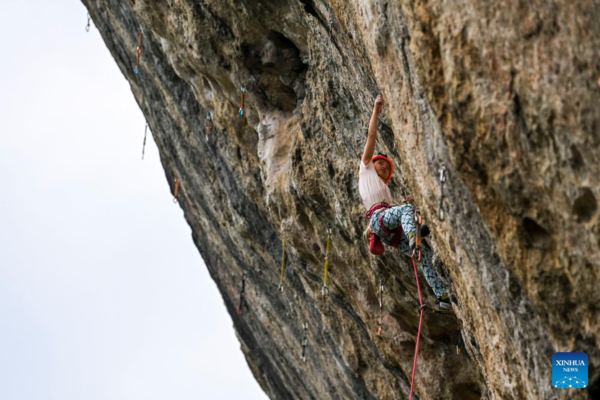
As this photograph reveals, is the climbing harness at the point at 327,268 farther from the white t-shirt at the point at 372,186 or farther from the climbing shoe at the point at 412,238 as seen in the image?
the climbing shoe at the point at 412,238

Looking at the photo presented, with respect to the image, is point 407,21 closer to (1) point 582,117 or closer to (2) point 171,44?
(1) point 582,117

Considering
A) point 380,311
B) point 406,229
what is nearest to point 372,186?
point 406,229

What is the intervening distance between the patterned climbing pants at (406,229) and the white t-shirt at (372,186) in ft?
0.53

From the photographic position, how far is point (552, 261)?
13.5ft

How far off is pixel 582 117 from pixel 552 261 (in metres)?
0.85

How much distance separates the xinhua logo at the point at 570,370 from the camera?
167 inches

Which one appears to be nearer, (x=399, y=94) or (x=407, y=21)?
(x=407, y=21)

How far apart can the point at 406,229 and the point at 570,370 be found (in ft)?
6.74

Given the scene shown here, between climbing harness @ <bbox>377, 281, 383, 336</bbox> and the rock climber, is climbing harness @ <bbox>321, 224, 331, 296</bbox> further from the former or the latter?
the rock climber

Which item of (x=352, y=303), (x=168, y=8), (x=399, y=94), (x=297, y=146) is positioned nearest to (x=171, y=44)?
(x=168, y=8)

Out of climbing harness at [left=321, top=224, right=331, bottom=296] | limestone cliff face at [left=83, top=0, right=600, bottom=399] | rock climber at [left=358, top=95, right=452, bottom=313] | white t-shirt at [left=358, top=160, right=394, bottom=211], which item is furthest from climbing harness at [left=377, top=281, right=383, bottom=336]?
white t-shirt at [left=358, top=160, right=394, bottom=211]

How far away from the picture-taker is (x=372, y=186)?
6.58 m

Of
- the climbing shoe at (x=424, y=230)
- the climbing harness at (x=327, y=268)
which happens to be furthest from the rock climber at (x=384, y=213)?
the climbing harness at (x=327, y=268)

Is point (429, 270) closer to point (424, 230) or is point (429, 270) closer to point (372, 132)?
point (424, 230)
